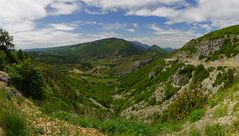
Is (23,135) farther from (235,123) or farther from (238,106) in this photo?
(238,106)

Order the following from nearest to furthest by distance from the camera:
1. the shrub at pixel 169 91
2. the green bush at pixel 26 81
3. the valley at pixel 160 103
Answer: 1. the valley at pixel 160 103
2. the green bush at pixel 26 81
3. the shrub at pixel 169 91

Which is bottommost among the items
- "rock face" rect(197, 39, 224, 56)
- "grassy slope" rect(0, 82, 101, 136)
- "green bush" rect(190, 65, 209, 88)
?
"green bush" rect(190, 65, 209, 88)

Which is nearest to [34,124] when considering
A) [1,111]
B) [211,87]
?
[1,111]

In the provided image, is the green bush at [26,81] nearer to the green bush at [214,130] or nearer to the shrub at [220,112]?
the shrub at [220,112]

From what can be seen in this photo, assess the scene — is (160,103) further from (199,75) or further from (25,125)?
(25,125)

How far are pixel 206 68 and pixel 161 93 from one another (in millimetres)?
16828

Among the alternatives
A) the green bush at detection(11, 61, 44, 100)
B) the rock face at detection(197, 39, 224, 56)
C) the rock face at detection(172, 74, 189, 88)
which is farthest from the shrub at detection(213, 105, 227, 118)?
the rock face at detection(197, 39, 224, 56)

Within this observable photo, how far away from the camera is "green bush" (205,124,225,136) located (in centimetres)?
1420

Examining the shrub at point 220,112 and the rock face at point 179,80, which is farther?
the rock face at point 179,80

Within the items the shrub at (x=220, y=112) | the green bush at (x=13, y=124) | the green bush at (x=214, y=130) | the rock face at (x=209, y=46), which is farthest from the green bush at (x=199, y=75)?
the green bush at (x=13, y=124)

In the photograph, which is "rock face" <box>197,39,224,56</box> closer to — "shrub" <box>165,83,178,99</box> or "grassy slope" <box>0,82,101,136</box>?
"shrub" <box>165,83,178,99</box>

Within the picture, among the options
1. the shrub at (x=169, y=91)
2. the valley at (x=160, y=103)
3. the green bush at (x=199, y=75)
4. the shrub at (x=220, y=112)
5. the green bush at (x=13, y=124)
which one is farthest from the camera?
the shrub at (x=169, y=91)

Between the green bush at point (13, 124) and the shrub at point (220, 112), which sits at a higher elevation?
the green bush at point (13, 124)

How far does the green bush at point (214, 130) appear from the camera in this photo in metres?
14.2
